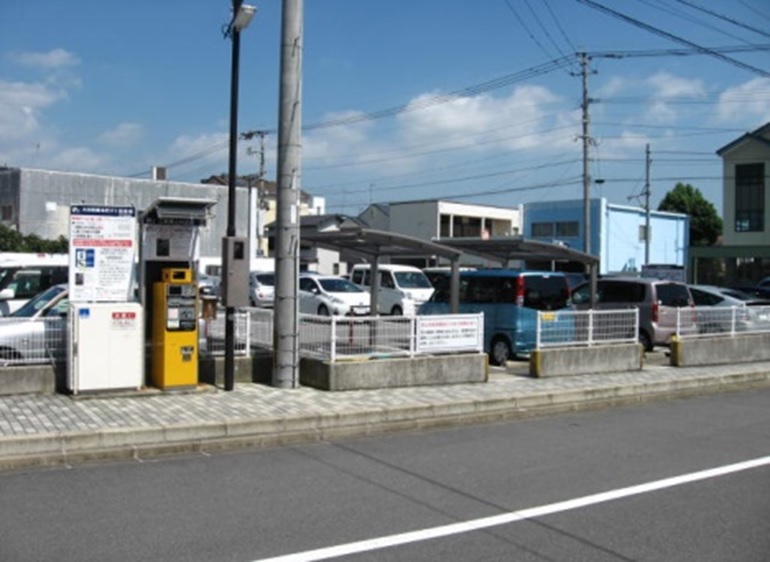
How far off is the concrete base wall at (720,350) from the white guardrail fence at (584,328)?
5.18 ft

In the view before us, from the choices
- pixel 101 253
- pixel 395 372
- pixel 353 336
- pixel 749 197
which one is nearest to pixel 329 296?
pixel 395 372

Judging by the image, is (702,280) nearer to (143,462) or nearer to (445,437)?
(445,437)

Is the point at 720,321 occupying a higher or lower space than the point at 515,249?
lower

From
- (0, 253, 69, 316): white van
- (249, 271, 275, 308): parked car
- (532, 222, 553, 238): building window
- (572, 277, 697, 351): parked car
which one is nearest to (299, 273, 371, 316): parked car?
(249, 271, 275, 308): parked car

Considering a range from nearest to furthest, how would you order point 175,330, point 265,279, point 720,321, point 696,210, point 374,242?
point 175,330
point 374,242
point 720,321
point 265,279
point 696,210

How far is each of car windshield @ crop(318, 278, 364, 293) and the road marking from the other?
2073 cm

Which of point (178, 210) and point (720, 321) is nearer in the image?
point (178, 210)

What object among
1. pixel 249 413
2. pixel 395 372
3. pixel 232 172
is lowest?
pixel 249 413

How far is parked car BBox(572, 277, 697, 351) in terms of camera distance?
59.7 ft

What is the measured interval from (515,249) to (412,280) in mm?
14409

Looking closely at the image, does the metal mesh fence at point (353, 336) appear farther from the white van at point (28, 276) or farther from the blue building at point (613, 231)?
the blue building at point (613, 231)

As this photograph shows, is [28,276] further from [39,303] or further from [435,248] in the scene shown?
[435,248]

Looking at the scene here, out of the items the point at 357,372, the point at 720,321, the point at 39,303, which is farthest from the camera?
the point at 720,321

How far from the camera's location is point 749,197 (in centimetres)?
5150
